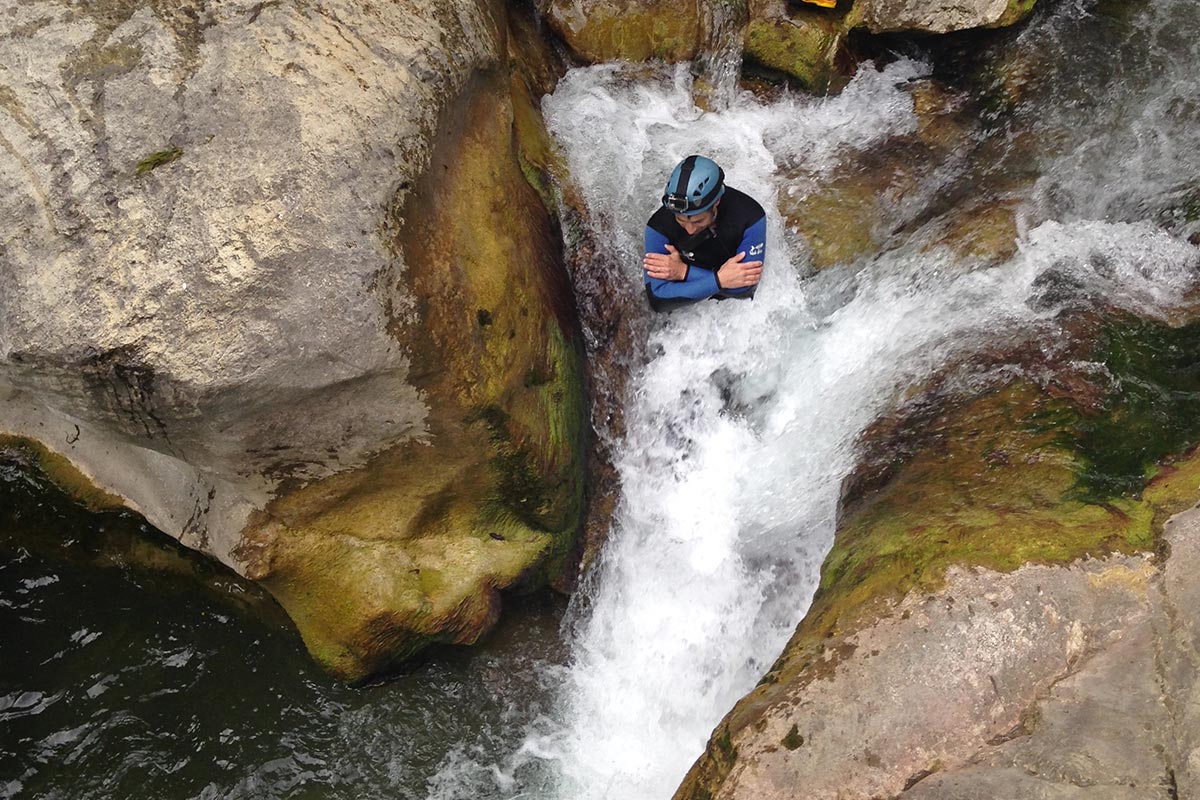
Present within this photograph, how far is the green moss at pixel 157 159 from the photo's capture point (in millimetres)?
3449

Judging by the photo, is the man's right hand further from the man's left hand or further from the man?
the man's left hand

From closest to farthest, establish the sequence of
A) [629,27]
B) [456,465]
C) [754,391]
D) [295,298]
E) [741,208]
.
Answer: [295,298] < [456,465] < [741,208] < [754,391] < [629,27]

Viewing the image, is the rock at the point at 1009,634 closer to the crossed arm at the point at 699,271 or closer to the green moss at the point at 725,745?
the green moss at the point at 725,745

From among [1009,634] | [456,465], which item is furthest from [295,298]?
[1009,634]

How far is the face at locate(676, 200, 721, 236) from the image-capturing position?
4.43 m

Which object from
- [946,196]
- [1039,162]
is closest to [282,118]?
[946,196]

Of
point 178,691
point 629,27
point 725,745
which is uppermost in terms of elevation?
point 629,27

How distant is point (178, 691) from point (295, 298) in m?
2.35

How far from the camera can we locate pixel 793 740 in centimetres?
311

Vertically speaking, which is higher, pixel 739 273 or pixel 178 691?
pixel 739 273

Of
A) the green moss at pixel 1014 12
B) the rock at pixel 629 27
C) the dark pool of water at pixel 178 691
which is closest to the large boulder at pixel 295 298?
the dark pool of water at pixel 178 691

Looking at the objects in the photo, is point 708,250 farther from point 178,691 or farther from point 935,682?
point 178,691

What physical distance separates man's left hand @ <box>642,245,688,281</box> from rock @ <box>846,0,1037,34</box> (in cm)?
210

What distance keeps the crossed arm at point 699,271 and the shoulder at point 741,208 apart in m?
0.04
